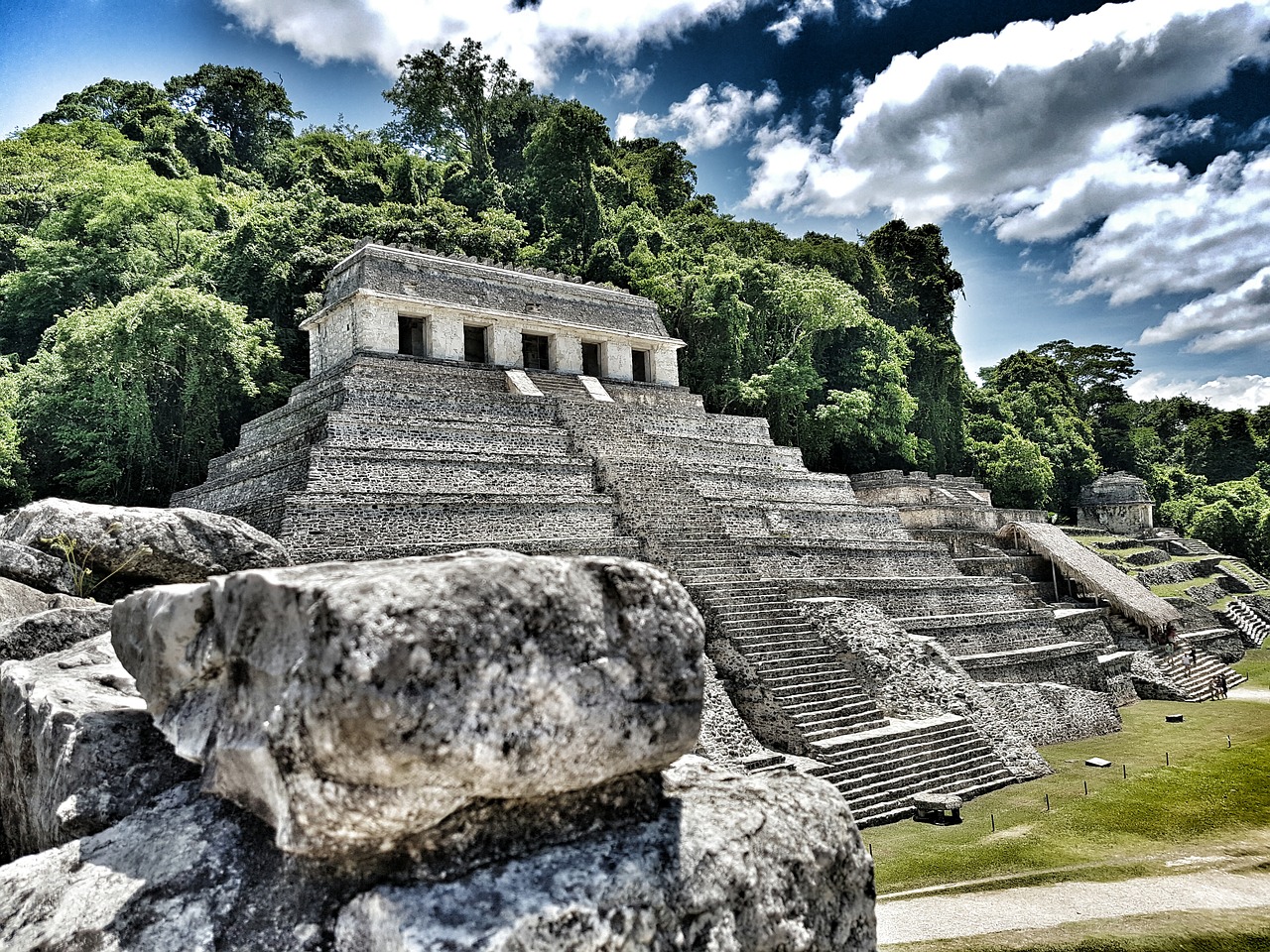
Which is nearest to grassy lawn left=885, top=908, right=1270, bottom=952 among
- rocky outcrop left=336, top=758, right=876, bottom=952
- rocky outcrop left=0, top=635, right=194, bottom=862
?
rocky outcrop left=336, top=758, right=876, bottom=952

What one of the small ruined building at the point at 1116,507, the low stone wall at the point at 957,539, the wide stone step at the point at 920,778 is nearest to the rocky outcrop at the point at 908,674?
the wide stone step at the point at 920,778

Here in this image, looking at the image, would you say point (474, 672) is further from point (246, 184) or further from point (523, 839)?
point (246, 184)

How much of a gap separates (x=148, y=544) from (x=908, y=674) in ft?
39.4

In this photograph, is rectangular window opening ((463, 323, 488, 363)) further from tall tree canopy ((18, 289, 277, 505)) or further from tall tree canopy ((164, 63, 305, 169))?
tall tree canopy ((164, 63, 305, 169))

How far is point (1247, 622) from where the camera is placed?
3002 cm

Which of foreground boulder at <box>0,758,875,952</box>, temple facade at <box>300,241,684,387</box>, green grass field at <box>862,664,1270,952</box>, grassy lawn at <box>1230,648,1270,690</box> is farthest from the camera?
grassy lawn at <box>1230,648,1270,690</box>

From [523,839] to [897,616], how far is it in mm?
16319

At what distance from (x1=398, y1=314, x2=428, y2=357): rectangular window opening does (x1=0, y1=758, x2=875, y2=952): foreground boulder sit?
20845 millimetres

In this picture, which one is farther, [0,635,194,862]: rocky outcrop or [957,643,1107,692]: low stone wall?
[957,643,1107,692]: low stone wall

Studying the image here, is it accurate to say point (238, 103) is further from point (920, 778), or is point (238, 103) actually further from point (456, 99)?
point (920, 778)

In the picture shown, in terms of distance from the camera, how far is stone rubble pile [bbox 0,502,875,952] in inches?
75.5

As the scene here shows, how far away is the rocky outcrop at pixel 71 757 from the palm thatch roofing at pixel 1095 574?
26647mm

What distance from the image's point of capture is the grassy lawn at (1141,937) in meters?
6.34

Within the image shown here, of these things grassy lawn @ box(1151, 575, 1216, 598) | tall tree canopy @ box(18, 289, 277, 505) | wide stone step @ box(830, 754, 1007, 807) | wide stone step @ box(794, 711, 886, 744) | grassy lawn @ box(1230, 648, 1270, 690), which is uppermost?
tall tree canopy @ box(18, 289, 277, 505)
